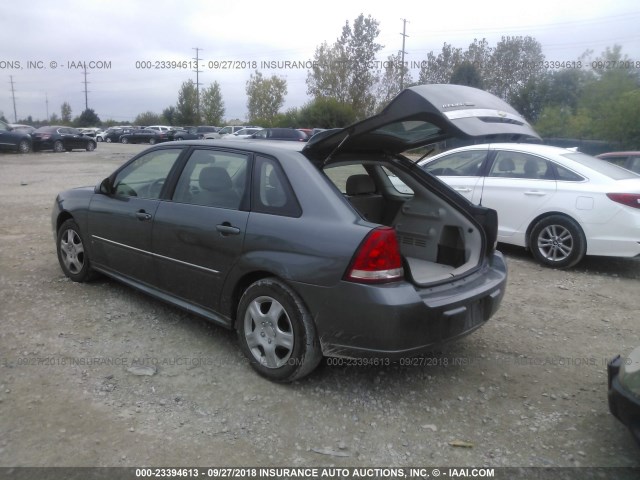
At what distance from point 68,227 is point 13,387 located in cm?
224

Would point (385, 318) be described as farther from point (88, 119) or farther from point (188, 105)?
point (88, 119)

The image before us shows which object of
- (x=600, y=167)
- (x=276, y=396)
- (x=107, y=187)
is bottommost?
(x=276, y=396)

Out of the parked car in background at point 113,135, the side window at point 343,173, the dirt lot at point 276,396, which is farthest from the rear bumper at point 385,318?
the parked car in background at point 113,135

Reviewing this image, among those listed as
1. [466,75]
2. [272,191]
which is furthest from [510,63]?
[272,191]

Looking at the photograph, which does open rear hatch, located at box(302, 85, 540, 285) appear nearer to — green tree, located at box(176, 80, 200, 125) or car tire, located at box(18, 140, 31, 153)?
car tire, located at box(18, 140, 31, 153)

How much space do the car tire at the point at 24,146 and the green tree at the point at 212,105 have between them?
4543 cm

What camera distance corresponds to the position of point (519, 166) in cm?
707

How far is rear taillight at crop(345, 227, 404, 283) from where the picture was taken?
3.12 metres

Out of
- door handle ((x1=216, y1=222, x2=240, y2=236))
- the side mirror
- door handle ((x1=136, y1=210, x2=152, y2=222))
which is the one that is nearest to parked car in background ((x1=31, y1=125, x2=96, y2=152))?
the side mirror

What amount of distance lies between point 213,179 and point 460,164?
4642mm

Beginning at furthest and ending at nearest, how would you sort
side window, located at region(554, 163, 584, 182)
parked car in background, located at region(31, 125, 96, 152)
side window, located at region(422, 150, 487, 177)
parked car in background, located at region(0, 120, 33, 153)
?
parked car in background, located at region(31, 125, 96, 152), parked car in background, located at region(0, 120, 33, 153), side window, located at region(422, 150, 487, 177), side window, located at region(554, 163, 584, 182)

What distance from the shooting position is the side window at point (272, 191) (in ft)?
11.5

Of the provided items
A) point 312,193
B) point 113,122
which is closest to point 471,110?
point 312,193

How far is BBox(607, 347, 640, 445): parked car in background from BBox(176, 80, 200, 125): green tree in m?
70.6
